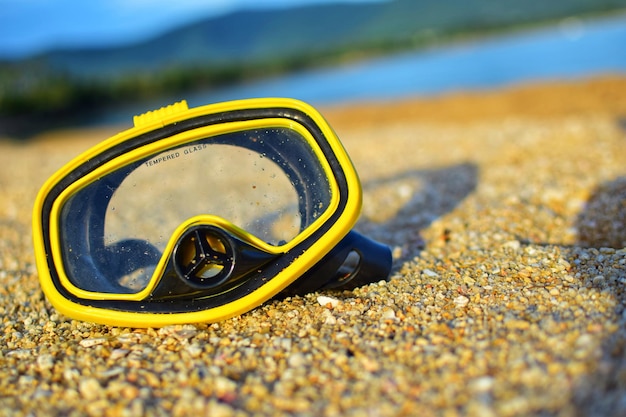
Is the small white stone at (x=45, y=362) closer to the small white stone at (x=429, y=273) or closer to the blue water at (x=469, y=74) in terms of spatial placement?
the small white stone at (x=429, y=273)

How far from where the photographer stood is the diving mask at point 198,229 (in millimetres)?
2641

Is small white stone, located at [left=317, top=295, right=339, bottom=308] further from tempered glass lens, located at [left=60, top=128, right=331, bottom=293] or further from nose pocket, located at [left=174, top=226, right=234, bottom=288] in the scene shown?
nose pocket, located at [left=174, top=226, right=234, bottom=288]

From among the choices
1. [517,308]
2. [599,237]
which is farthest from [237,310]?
[599,237]

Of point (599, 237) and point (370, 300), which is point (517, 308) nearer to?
point (370, 300)

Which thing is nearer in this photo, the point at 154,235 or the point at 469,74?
the point at 154,235

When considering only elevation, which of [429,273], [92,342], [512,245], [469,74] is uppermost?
[469,74]

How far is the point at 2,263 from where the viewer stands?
435 centimetres

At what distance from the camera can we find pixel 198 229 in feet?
8.45

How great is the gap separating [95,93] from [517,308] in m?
60.1

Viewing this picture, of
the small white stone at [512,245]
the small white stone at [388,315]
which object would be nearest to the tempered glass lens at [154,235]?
the small white stone at [388,315]

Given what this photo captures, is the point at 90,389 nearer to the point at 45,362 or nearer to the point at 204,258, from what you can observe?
→ the point at 45,362

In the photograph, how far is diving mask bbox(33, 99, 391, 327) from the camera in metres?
2.64

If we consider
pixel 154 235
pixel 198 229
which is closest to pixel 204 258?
pixel 198 229

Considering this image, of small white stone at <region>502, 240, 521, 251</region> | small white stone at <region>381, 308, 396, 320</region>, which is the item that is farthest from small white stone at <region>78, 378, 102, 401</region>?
small white stone at <region>502, 240, 521, 251</region>
